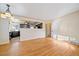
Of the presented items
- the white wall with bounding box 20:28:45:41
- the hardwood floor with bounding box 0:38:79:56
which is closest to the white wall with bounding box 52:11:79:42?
the hardwood floor with bounding box 0:38:79:56

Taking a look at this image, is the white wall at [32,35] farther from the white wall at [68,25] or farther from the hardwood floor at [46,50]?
the white wall at [68,25]

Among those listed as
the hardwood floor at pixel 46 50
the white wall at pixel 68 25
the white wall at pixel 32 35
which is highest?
the white wall at pixel 68 25

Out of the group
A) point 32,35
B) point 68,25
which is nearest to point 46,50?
point 68,25

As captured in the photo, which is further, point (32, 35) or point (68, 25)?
point (32, 35)

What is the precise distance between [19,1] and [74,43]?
187cm

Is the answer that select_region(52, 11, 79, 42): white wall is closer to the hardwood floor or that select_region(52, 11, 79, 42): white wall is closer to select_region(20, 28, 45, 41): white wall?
the hardwood floor

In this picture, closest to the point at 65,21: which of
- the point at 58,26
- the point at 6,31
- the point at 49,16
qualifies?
the point at 58,26

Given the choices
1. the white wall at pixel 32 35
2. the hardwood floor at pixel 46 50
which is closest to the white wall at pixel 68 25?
the hardwood floor at pixel 46 50

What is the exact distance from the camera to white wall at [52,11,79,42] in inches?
107

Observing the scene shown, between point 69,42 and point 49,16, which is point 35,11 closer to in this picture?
point 49,16

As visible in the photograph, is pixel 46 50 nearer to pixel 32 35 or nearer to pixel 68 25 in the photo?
pixel 68 25

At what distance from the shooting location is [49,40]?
3219mm

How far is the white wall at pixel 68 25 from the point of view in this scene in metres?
2.73

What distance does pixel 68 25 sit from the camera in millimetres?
2875
